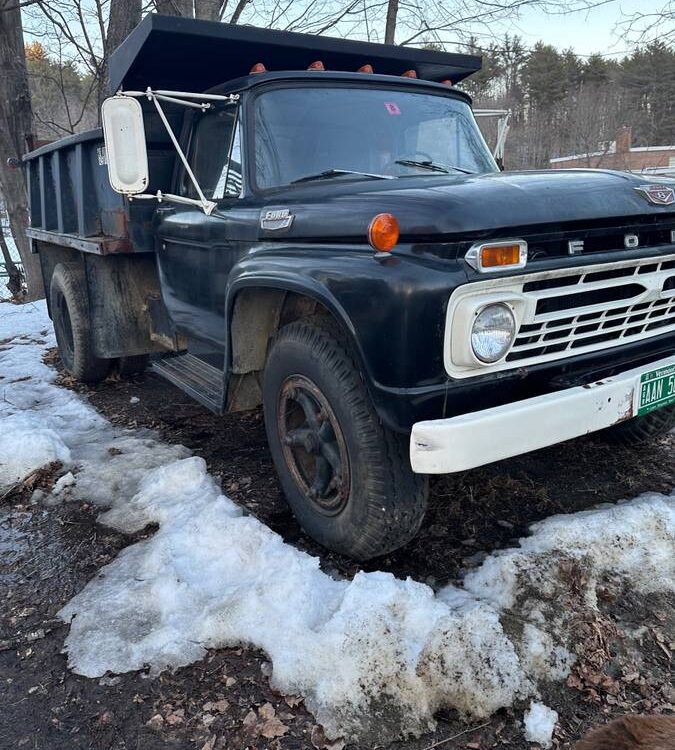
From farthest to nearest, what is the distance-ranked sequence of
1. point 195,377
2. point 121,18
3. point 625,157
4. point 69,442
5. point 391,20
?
point 625,157
point 391,20
point 121,18
point 69,442
point 195,377

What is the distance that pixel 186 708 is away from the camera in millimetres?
2324

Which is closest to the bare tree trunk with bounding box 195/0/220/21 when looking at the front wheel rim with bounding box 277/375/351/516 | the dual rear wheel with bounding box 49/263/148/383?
the dual rear wheel with bounding box 49/263/148/383

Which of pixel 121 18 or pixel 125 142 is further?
pixel 121 18

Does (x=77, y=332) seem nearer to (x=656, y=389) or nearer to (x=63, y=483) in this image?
(x=63, y=483)

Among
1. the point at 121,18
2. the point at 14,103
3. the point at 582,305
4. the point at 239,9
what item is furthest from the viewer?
the point at 239,9

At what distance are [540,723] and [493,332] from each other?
4.39 feet

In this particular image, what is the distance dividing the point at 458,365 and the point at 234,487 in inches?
77.9

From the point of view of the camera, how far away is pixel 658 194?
282 cm

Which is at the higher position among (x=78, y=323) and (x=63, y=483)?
(x=78, y=323)

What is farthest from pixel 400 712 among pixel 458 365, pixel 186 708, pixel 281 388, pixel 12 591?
pixel 12 591

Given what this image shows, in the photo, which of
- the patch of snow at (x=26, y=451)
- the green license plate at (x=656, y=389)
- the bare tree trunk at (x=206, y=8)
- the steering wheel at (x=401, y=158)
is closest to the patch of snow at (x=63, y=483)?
the patch of snow at (x=26, y=451)

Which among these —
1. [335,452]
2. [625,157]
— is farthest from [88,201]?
[625,157]

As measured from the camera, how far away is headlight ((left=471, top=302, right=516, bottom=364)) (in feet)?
7.89

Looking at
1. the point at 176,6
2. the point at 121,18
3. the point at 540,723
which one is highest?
the point at 176,6
